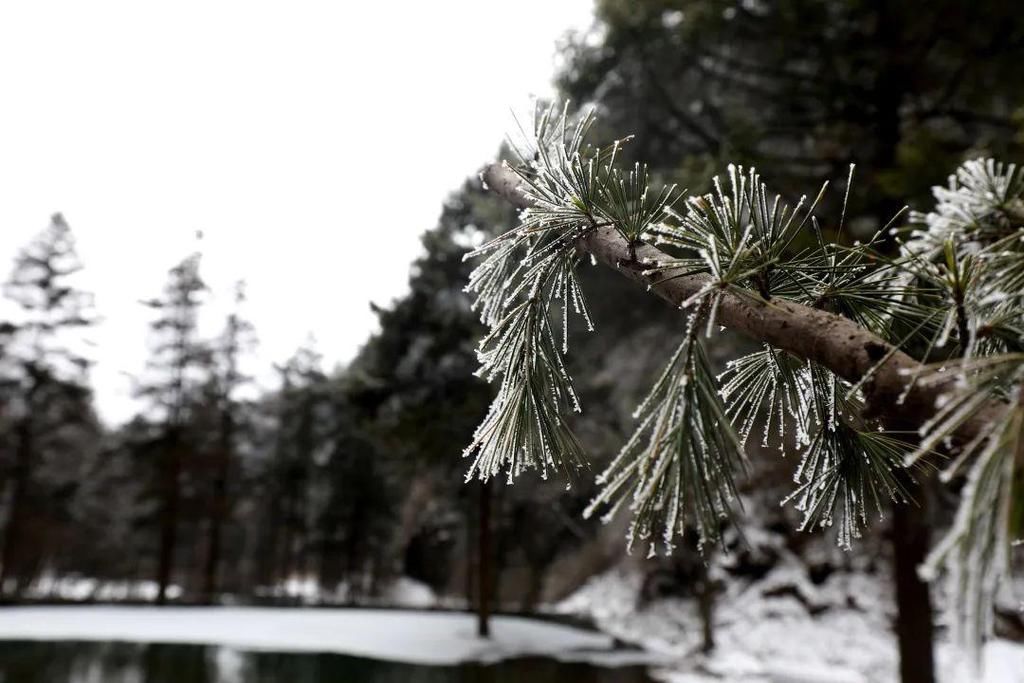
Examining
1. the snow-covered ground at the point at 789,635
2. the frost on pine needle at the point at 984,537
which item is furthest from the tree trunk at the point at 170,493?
the frost on pine needle at the point at 984,537

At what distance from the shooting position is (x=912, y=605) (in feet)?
21.9

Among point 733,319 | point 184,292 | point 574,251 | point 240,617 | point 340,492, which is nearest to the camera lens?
point 733,319

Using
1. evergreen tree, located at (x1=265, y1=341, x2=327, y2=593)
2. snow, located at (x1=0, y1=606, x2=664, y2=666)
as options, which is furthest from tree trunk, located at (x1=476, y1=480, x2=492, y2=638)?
evergreen tree, located at (x1=265, y1=341, x2=327, y2=593)

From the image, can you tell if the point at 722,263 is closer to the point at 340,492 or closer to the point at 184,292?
the point at 184,292

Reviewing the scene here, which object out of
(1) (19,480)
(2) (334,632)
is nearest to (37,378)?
(1) (19,480)

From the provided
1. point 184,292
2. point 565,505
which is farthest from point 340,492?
point 565,505

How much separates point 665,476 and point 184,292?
20.9 m

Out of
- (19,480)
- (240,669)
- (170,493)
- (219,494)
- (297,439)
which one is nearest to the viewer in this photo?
(240,669)

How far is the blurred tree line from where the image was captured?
7.67 m

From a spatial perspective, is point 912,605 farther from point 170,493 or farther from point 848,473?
point 170,493

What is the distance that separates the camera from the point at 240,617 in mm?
13219

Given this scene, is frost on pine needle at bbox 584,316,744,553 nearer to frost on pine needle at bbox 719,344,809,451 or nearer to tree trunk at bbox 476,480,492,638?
frost on pine needle at bbox 719,344,809,451

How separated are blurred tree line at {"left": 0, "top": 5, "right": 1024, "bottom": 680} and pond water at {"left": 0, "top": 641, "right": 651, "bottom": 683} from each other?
357 cm

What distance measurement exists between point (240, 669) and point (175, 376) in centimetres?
1209
